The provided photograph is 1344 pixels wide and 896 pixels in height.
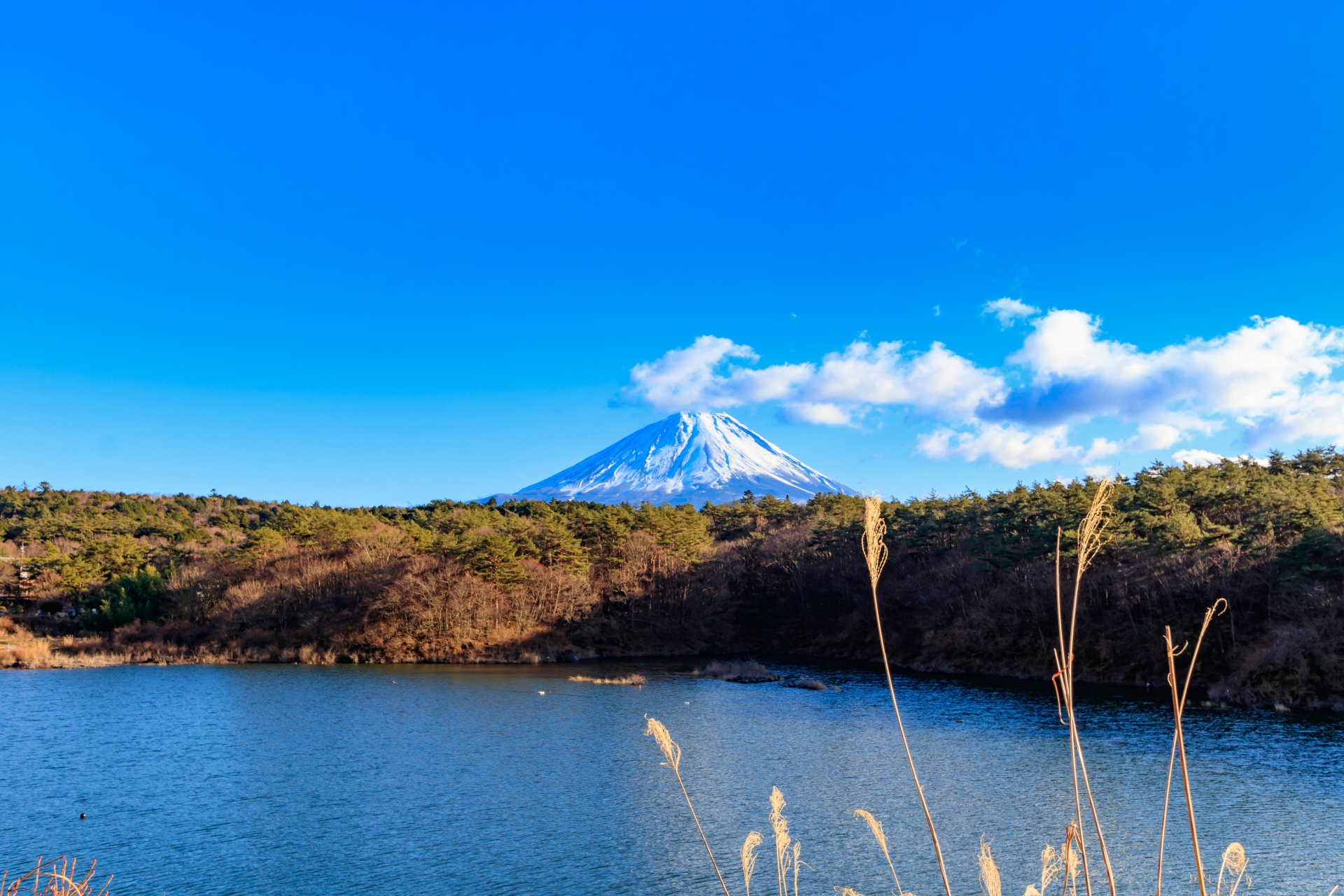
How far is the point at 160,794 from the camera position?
1992 centimetres

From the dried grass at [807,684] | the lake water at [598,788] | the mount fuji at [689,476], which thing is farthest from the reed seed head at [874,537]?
the mount fuji at [689,476]

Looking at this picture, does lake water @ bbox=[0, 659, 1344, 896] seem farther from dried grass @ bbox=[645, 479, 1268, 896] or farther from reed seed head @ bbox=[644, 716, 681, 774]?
reed seed head @ bbox=[644, 716, 681, 774]

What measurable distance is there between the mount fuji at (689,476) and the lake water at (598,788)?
117m

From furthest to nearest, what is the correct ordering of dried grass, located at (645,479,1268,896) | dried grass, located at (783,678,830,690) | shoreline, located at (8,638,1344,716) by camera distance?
shoreline, located at (8,638,1344,716)
dried grass, located at (783,678,830,690)
dried grass, located at (645,479,1268,896)

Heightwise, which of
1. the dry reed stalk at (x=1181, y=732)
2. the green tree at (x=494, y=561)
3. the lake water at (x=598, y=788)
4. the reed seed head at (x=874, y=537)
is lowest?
the lake water at (x=598, y=788)

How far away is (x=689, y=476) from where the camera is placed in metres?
177

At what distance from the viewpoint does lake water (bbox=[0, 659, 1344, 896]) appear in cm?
1502

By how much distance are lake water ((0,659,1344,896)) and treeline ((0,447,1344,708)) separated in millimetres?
7256

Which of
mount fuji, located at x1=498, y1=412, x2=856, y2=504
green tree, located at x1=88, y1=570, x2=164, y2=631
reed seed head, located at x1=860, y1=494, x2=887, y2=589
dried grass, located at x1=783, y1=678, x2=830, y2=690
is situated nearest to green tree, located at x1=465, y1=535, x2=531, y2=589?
dried grass, located at x1=783, y1=678, x2=830, y2=690

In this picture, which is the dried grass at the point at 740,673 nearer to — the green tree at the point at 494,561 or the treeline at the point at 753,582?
the treeline at the point at 753,582

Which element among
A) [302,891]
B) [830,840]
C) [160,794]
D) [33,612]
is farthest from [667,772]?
[33,612]

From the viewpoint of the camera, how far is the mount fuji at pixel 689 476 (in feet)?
522

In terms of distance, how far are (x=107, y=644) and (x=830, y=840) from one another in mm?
48457

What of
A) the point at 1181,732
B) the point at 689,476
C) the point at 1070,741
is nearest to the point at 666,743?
the point at 1070,741
